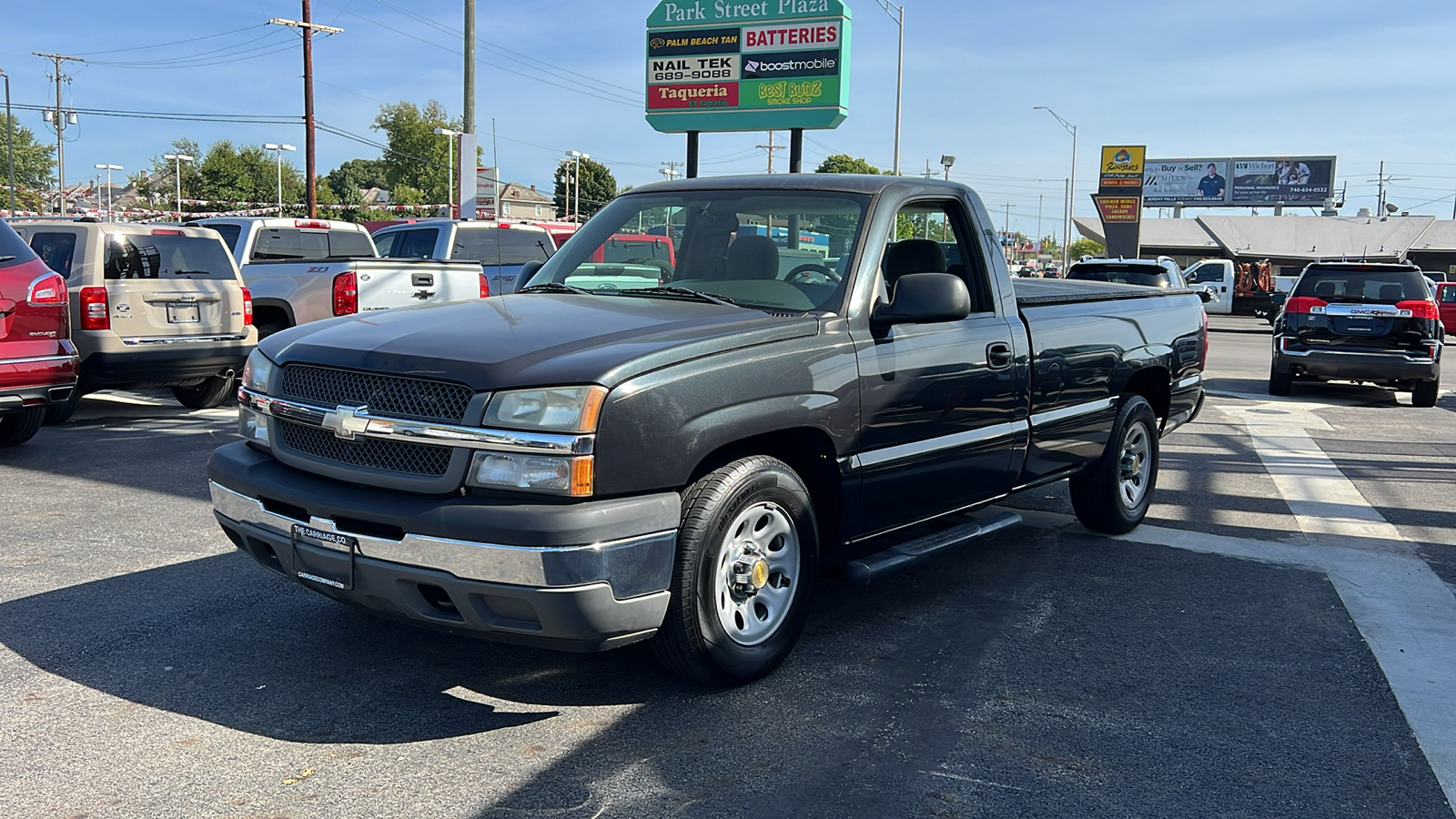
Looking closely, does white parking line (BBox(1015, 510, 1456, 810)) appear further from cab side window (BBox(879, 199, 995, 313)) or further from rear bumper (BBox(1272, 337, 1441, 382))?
rear bumper (BBox(1272, 337, 1441, 382))

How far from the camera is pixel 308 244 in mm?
13453

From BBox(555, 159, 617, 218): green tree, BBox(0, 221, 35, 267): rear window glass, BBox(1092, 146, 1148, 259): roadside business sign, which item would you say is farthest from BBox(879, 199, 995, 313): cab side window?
BBox(555, 159, 617, 218): green tree

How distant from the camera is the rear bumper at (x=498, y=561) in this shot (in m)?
3.36

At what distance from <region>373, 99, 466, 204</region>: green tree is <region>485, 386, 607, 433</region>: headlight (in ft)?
397

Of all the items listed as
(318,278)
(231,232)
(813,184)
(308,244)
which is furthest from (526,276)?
(308,244)

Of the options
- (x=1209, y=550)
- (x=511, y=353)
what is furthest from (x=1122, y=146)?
(x=511, y=353)

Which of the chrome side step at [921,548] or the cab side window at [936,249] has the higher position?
the cab side window at [936,249]

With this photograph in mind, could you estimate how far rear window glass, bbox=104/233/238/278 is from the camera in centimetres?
969

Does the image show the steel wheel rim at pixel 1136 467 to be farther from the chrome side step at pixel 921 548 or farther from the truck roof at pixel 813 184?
the truck roof at pixel 813 184

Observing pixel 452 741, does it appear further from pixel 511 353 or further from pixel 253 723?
pixel 511 353

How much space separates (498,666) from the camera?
4.25m

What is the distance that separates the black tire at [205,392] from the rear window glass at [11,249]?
323 centimetres

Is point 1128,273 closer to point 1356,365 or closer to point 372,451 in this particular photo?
point 1356,365

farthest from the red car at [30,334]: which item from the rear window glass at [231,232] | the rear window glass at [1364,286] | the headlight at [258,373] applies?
the rear window glass at [1364,286]
